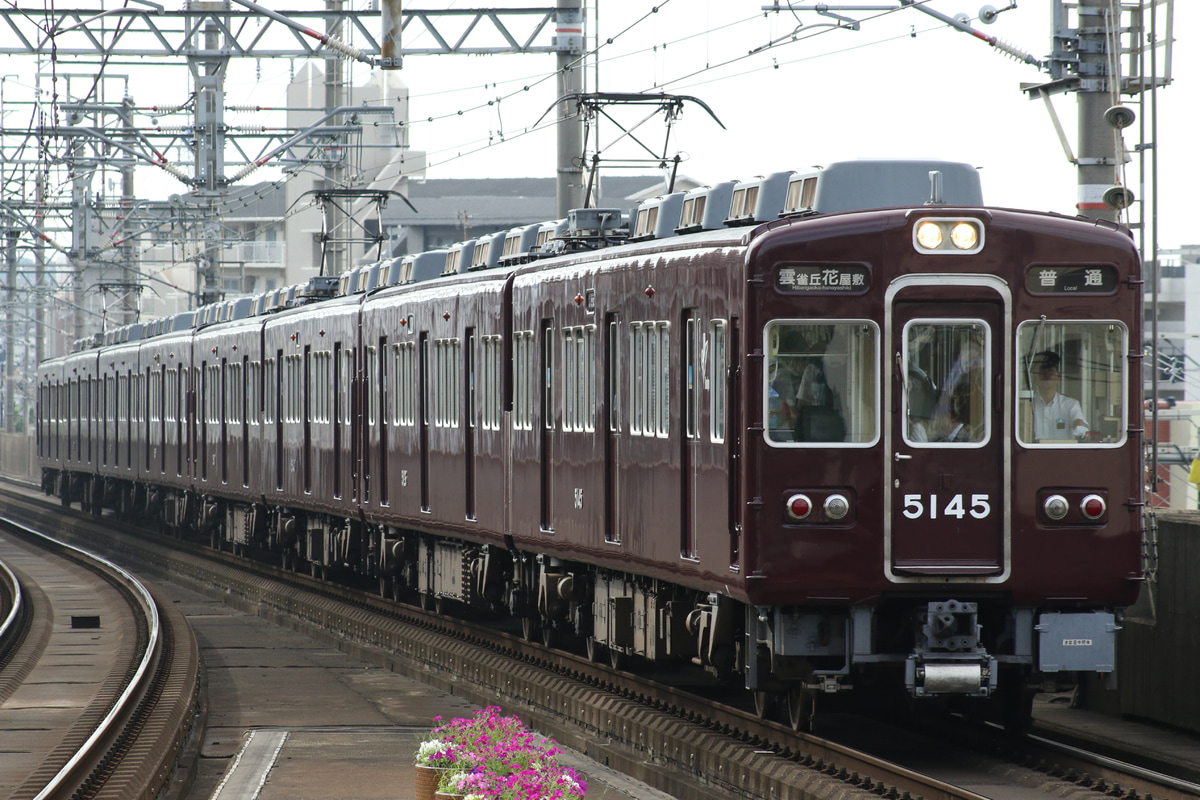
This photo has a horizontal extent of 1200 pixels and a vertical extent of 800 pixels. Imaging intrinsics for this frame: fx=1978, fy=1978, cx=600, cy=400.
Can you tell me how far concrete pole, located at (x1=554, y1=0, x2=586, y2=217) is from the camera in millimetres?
18266

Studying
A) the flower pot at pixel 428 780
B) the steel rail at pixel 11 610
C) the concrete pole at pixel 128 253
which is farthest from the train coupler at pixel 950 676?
the concrete pole at pixel 128 253

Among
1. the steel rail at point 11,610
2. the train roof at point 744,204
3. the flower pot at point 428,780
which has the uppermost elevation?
the train roof at point 744,204

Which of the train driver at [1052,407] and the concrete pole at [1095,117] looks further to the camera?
the concrete pole at [1095,117]

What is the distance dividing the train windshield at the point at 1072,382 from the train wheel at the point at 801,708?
72.6 inches

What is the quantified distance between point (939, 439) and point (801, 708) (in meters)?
1.66

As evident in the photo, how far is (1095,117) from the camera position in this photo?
12.1m

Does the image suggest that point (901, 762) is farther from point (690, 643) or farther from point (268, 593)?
point (268, 593)

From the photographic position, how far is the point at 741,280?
33.3 feet

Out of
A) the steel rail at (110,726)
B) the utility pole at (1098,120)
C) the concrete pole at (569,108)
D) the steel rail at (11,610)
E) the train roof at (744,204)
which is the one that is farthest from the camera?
the steel rail at (11,610)

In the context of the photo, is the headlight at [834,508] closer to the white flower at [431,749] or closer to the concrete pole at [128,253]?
the white flower at [431,749]

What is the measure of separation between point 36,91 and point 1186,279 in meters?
45.5

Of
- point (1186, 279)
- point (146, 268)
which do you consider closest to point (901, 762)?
point (1186, 279)

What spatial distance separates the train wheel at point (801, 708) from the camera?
416 inches

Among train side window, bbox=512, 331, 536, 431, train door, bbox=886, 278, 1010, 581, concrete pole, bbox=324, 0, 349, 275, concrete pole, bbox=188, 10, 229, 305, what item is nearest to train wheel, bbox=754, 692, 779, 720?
train door, bbox=886, 278, 1010, 581
